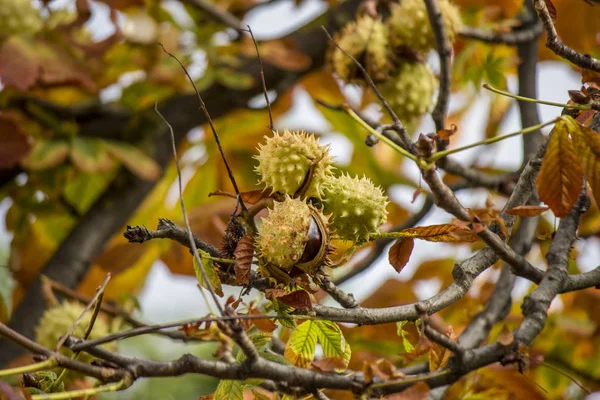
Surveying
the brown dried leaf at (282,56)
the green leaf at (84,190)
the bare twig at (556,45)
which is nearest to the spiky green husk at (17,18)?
the green leaf at (84,190)

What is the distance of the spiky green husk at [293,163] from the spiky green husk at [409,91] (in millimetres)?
639

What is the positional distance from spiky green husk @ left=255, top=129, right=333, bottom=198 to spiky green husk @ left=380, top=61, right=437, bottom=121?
0.64 m

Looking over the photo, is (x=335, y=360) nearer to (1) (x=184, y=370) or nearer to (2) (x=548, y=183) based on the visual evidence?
(1) (x=184, y=370)

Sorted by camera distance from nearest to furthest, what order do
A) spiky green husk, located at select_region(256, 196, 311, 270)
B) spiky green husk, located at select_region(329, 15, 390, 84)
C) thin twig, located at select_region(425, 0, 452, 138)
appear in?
spiky green husk, located at select_region(256, 196, 311, 270) → thin twig, located at select_region(425, 0, 452, 138) → spiky green husk, located at select_region(329, 15, 390, 84)

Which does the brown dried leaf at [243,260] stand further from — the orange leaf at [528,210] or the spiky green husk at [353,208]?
the orange leaf at [528,210]

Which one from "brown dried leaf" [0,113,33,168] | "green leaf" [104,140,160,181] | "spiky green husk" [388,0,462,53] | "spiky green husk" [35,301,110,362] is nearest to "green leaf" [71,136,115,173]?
"green leaf" [104,140,160,181]

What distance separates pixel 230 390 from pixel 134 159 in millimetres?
1191

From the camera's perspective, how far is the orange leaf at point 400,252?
A: 40.3 inches

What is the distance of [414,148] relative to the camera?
34.3 inches

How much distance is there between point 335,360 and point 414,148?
0.33 meters

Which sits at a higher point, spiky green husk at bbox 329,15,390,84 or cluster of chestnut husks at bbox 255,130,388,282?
spiky green husk at bbox 329,15,390,84

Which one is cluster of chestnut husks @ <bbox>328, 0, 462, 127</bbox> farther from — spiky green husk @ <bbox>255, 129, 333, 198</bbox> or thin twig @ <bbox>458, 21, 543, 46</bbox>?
spiky green husk @ <bbox>255, 129, 333, 198</bbox>

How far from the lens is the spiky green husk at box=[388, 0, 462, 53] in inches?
63.1

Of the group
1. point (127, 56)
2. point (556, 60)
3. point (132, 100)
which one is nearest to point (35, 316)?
point (132, 100)
